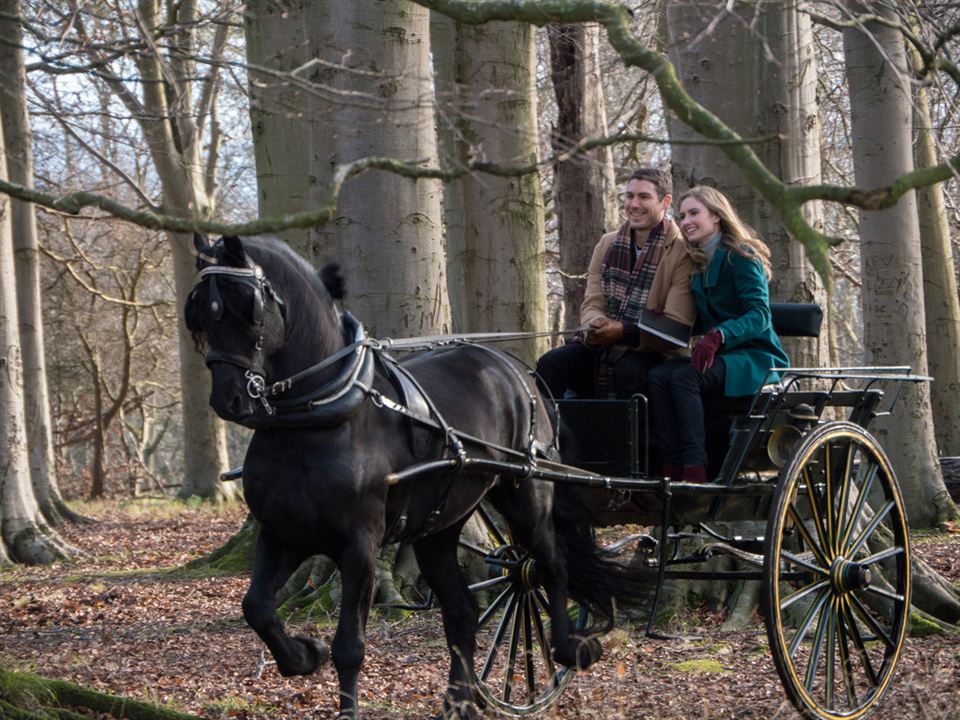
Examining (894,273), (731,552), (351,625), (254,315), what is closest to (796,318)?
(731,552)

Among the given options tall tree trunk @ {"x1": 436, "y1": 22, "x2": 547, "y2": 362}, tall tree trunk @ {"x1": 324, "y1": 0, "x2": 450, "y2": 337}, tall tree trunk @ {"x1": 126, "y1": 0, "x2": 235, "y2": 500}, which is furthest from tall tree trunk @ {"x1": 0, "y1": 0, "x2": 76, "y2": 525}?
tall tree trunk @ {"x1": 324, "y1": 0, "x2": 450, "y2": 337}

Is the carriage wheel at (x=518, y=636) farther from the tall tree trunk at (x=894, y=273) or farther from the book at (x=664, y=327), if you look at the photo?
the tall tree trunk at (x=894, y=273)

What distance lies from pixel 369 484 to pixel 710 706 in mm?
2226

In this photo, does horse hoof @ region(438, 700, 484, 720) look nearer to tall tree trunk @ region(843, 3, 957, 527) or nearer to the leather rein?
the leather rein

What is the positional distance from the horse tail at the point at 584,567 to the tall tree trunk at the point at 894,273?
6.54 meters

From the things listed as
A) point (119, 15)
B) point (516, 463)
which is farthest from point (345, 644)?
point (119, 15)

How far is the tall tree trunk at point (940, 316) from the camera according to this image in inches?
582

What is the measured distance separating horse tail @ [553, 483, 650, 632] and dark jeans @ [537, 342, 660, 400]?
24.9 inches

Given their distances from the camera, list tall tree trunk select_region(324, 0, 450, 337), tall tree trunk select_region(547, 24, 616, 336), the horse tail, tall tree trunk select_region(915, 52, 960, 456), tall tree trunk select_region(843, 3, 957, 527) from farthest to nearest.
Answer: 1. tall tree trunk select_region(915, 52, 960, 456)
2. tall tree trunk select_region(547, 24, 616, 336)
3. tall tree trunk select_region(843, 3, 957, 527)
4. tall tree trunk select_region(324, 0, 450, 337)
5. the horse tail

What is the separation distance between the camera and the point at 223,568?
37.1ft

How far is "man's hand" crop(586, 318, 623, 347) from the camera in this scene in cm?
636

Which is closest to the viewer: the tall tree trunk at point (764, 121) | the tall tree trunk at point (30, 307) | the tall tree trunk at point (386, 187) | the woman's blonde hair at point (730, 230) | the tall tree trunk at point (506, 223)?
the woman's blonde hair at point (730, 230)

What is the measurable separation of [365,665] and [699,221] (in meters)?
3.04

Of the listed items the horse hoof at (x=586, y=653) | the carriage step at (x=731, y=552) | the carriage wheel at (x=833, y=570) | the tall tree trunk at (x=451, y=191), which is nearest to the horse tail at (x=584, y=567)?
the horse hoof at (x=586, y=653)
